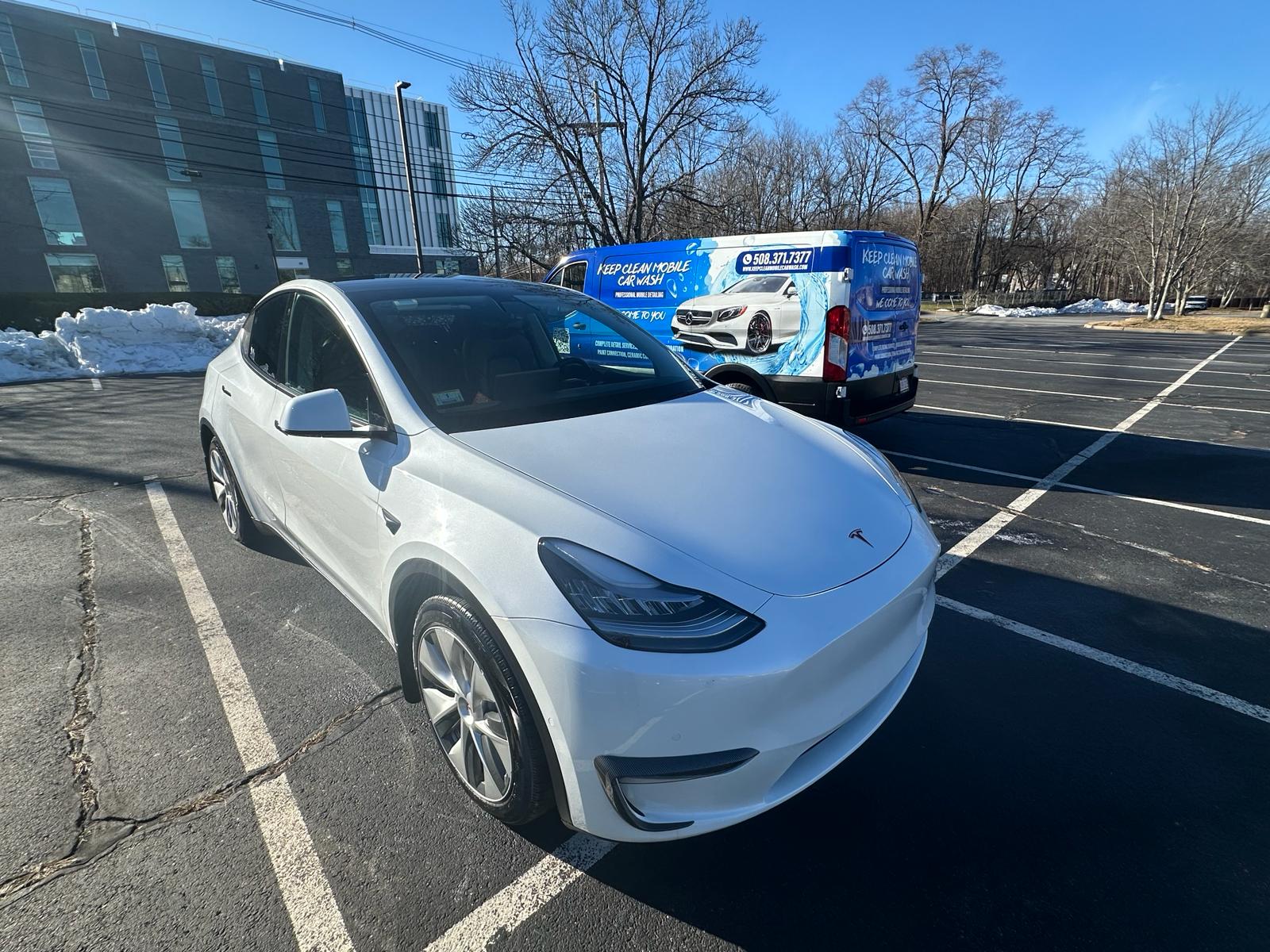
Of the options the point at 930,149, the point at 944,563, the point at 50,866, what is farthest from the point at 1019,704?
the point at 930,149

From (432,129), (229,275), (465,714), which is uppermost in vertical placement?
(432,129)

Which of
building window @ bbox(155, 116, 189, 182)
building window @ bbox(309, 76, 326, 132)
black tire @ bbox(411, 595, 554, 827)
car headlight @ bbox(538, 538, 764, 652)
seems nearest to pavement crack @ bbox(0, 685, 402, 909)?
black tire @ bbox(411, 595, 554, 827)

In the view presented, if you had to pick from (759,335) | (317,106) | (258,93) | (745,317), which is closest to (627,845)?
(759,335)

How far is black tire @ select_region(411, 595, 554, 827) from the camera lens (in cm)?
165

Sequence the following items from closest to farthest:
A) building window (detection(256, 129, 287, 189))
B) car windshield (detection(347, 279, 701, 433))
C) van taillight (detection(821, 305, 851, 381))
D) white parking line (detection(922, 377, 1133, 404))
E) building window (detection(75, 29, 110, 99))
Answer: car windshield (detection(347, 279, 701, 433)), van taillight (detection(821, 305, 851, 381)), white parking line (detection(922, 377, 1133, 404)), building window (detection(75, 29, 110, 99)), building window (detection(256, 129, 287, 189))

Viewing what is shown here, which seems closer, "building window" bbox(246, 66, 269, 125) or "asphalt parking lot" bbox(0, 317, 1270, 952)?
"asphalt parking lot" bbox(0, 317, 1270, 952)

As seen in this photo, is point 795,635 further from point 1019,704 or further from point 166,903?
point 166,903

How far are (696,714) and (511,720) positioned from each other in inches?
22.1

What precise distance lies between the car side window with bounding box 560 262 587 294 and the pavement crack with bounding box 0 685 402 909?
6.92 meters

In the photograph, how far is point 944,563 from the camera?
12.6ft

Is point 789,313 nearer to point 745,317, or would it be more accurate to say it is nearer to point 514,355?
point 745,317

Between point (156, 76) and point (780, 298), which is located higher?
point (156, 76)

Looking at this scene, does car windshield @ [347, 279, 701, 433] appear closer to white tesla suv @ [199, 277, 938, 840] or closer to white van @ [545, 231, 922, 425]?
white tesla suv @ [199, 277, 938, 840]

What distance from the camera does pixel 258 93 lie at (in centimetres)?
3897
